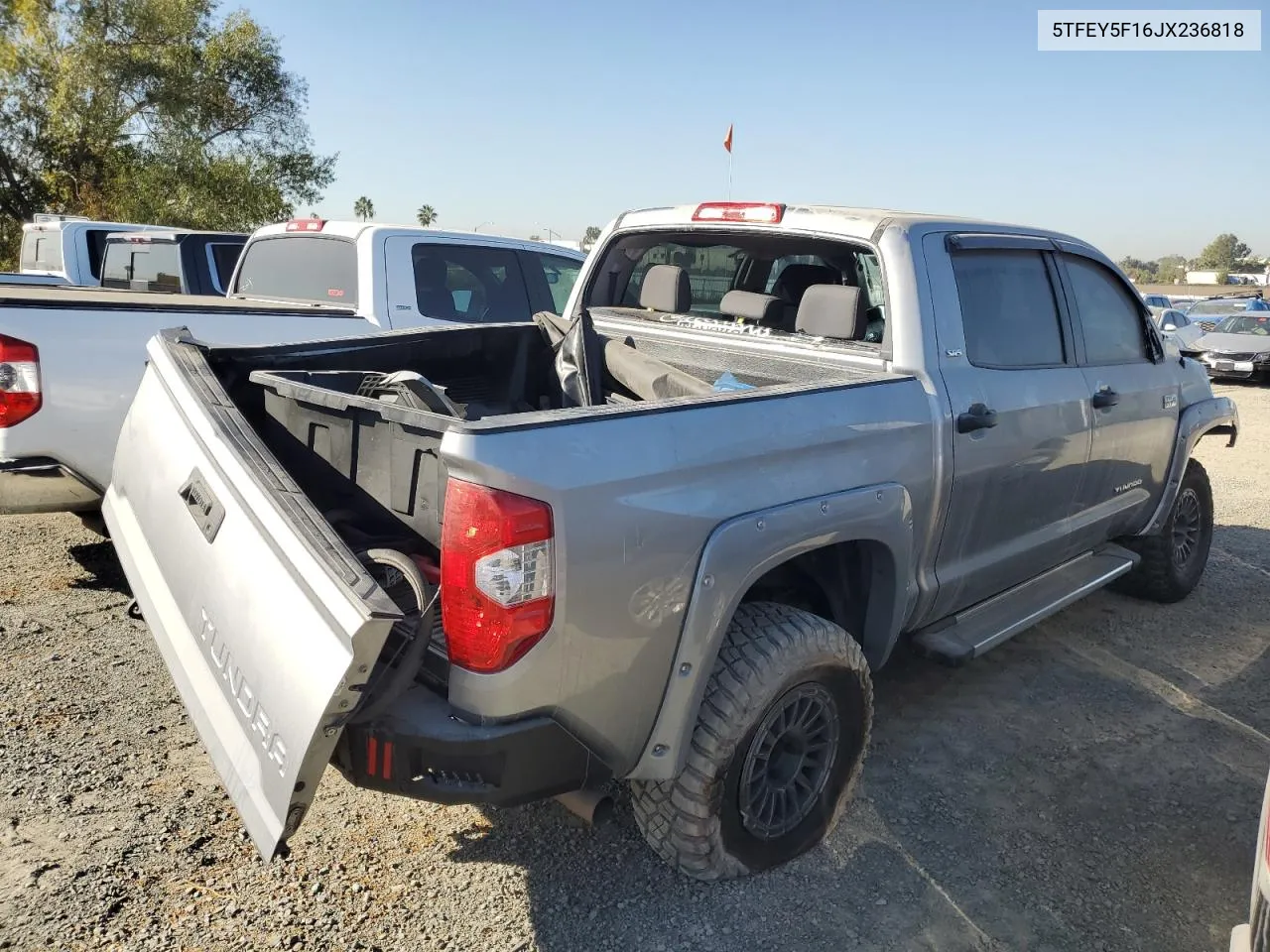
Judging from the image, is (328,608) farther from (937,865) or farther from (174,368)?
(937,865)

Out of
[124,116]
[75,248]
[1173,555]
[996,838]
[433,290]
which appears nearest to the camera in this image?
[996,838]

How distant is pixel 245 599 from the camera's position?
2.22m

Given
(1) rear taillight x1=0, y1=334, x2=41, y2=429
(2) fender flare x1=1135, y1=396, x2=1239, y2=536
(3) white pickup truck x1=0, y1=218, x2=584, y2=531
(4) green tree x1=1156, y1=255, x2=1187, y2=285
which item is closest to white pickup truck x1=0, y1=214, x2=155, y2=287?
(3) white pickup truck x1=0, y1=218, x2=584, y2=531

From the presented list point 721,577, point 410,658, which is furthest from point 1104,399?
point 410,658

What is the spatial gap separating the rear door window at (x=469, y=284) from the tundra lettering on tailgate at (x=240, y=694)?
3894 millimetres

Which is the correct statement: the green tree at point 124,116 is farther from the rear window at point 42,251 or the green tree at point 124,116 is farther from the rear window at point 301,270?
the rear window at point 301,270

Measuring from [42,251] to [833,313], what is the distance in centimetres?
1052

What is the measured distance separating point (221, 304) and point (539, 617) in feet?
12.3

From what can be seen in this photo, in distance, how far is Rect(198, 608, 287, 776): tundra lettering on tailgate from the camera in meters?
2.04

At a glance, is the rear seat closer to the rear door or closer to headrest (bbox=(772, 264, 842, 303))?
headrest (bbox=(772, 264, 842, 303))

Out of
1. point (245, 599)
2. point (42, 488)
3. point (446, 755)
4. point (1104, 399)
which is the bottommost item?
point (446, 755)

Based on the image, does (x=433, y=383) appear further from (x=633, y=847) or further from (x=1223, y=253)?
(x=1223, y=253)

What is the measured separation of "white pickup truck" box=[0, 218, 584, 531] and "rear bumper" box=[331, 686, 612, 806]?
2694 millimetres

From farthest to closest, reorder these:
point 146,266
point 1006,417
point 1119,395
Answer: point 146,266 < point 1119,395 < point 1006,417
